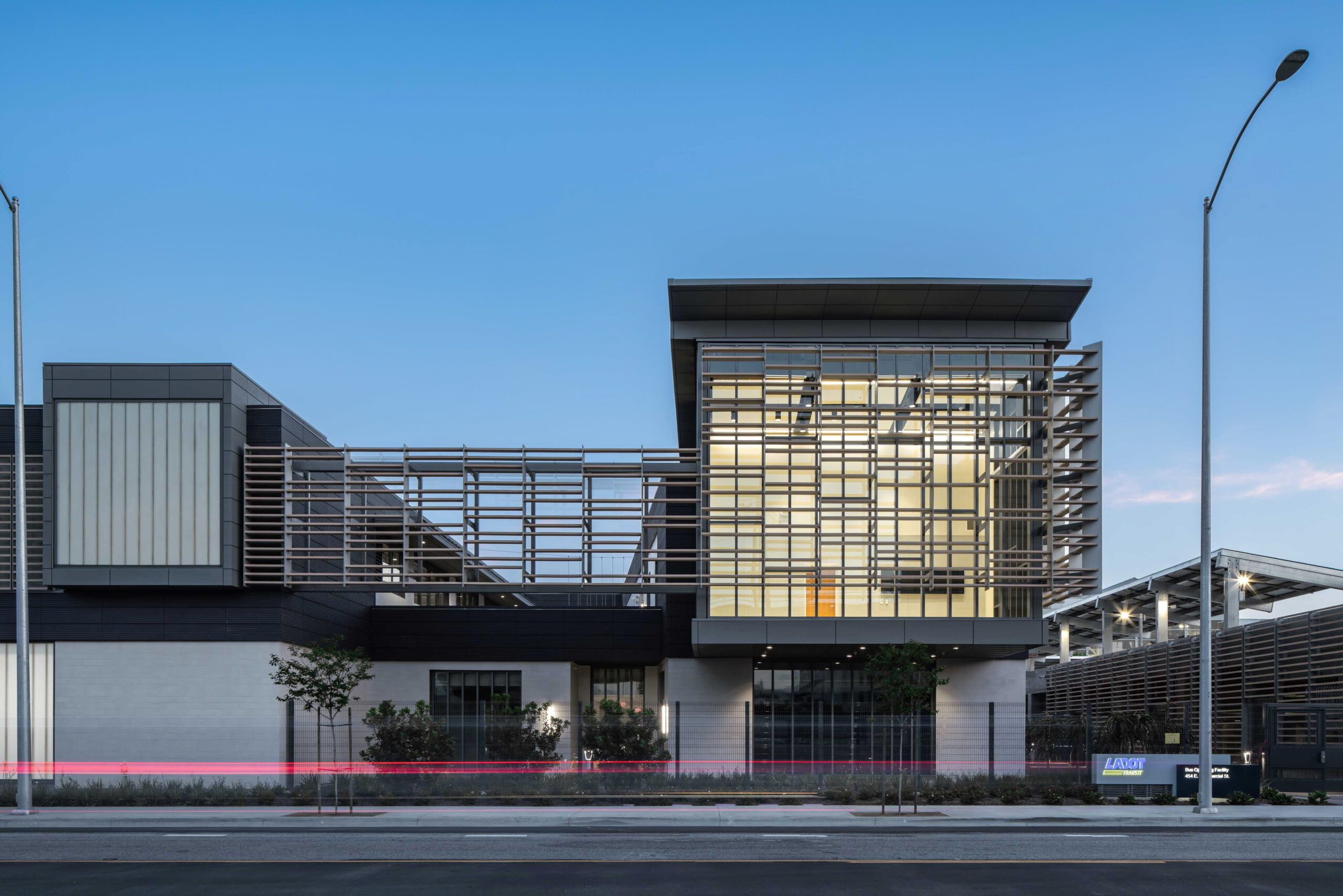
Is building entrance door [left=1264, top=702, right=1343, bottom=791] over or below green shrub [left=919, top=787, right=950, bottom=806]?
over

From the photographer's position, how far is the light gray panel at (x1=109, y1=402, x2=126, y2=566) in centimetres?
3262

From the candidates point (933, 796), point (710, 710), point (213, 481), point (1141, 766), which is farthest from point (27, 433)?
point (1141, 766)

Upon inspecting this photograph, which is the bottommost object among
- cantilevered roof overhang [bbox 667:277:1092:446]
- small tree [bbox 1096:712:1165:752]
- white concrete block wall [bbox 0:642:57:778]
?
small tree [bbox 1096:712:1165:752]

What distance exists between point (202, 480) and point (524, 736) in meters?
11.0

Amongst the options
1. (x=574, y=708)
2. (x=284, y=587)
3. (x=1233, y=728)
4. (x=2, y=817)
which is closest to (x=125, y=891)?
(x=2, y=817)

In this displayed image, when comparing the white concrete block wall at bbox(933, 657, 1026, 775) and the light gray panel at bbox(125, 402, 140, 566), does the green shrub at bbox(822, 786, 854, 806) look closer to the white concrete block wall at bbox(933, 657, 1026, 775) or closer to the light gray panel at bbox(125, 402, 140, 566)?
the white concrete block wall at bbox(933, 657, 1026, 775)

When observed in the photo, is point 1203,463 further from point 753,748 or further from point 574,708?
point 574,708

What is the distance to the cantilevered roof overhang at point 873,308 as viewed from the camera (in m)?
34.2

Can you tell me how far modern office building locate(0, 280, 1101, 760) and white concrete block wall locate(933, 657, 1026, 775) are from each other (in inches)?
17.3

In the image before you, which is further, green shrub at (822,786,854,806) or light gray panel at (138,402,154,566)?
light gray panel at (138,402,154,566)

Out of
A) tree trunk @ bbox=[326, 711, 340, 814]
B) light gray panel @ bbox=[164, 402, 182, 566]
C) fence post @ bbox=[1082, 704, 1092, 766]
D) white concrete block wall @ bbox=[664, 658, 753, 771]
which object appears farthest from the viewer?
white concrete block wall @ bbox=[664, 658, 753, 771]

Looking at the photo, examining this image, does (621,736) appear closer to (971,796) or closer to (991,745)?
(971,796)

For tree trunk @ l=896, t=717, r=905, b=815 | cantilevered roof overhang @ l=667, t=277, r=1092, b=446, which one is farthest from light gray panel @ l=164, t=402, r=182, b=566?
tree trunk @ l=896, t=717, r=905, b=815

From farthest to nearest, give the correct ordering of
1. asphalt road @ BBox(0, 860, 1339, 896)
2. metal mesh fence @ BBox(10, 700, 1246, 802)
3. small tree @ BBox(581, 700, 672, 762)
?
small tree @ BBox(581, 700, 672, 762)
metal mesh fence @ BBox(10, 700, 1246, 802)
asphalt road @ BBox(0, 860, 1339, 896)
